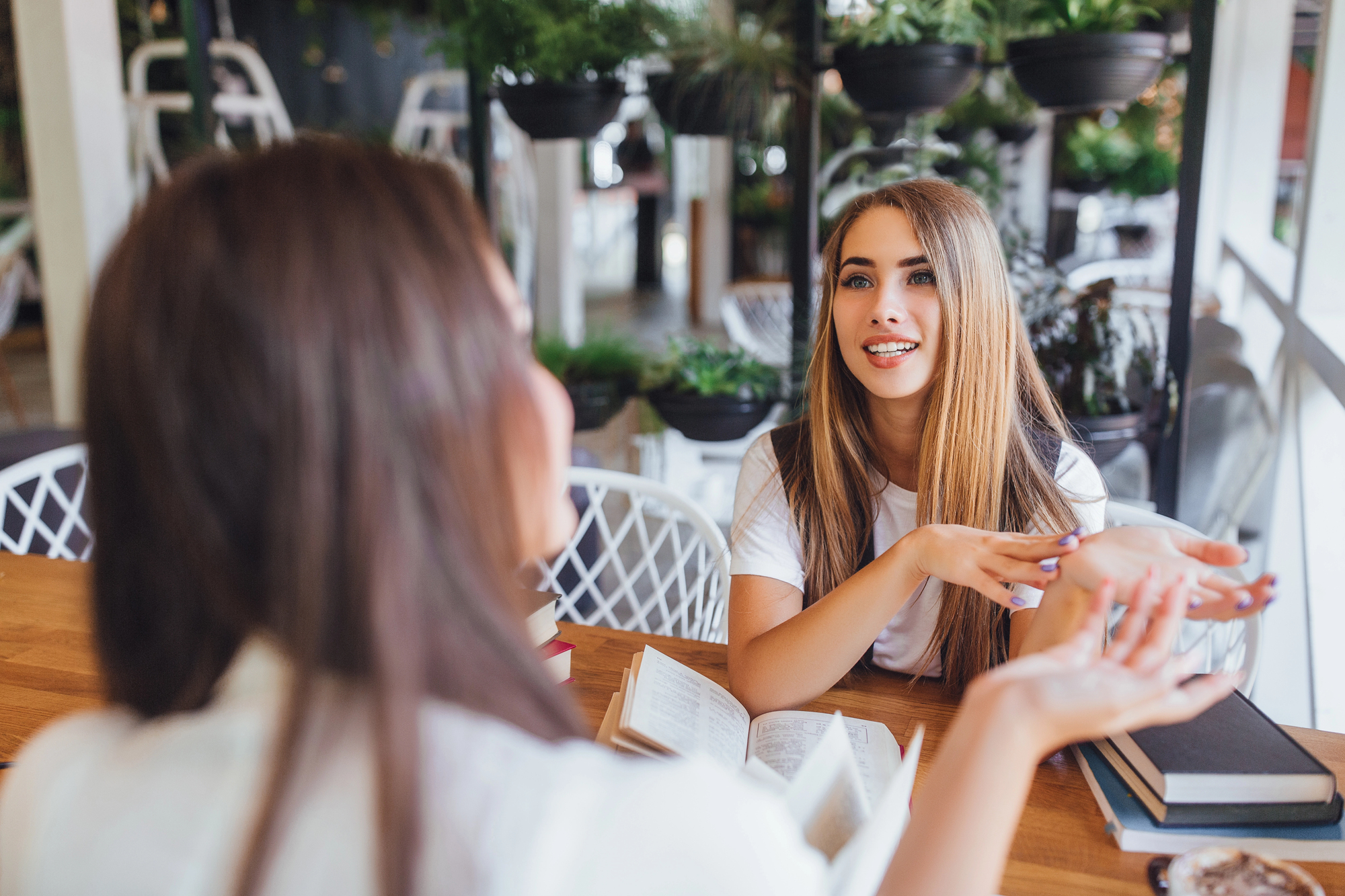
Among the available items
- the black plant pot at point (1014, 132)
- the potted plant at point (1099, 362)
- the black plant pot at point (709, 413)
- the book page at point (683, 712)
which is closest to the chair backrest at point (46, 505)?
the book page at point (683, 712)

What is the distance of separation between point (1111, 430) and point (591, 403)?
1.26 meters

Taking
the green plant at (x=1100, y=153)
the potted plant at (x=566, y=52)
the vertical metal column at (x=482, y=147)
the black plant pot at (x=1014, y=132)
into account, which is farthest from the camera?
the green plant at (x=1100, y=153)

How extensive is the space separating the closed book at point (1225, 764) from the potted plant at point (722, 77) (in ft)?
5.86

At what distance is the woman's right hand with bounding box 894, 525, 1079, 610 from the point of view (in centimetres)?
98

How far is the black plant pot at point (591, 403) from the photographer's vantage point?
8.56ft

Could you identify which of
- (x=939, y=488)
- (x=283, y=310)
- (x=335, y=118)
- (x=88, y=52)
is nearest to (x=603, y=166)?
(x=335, y=118)

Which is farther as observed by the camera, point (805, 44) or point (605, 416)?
point (605, 416)

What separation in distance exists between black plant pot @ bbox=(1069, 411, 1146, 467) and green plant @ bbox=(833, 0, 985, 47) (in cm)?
84

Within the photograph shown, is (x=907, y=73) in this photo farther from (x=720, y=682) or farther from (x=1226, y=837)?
(x=1226, y=837)

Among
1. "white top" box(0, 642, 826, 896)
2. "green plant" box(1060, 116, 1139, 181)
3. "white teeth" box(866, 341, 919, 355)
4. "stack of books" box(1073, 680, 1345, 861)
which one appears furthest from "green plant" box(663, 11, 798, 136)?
"green plant" box(1060, 116, 1139, 181)

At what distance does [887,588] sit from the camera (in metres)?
1.15

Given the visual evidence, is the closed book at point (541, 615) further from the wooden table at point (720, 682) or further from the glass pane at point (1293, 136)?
the glass pane at point (1293, 136)

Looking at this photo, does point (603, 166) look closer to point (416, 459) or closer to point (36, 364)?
point (36, 364)

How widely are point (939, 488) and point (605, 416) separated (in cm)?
145
